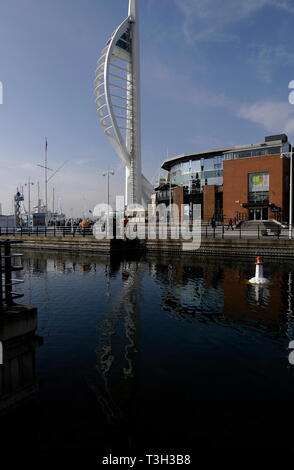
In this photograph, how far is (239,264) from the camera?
2547 cm

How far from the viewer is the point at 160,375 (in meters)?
7.03

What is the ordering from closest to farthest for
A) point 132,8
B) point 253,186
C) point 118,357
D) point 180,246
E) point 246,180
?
point 118,357 < point 180,246 < point 253,186 < point 246,180 < point 132,8

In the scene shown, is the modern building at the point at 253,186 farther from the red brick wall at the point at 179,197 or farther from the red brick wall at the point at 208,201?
the red brick wall at the point at 179,197

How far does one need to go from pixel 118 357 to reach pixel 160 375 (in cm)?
142

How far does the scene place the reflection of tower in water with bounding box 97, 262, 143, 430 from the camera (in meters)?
5.85

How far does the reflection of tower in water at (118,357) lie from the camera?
19.2ft

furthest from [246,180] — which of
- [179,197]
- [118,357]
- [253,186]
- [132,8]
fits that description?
[118,357]

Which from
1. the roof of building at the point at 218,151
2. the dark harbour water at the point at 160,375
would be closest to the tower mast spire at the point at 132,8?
the roof of building at the point at 218,151

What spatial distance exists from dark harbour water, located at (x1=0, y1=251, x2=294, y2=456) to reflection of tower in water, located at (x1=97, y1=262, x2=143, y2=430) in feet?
0.09

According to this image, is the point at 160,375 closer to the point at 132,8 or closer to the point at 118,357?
the point at 118,357

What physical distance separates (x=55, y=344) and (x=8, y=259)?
403 centimetres

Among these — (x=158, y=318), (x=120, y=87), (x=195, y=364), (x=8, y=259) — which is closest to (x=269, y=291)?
(x=158, y=318)

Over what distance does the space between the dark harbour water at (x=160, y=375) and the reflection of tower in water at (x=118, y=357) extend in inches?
1.1
